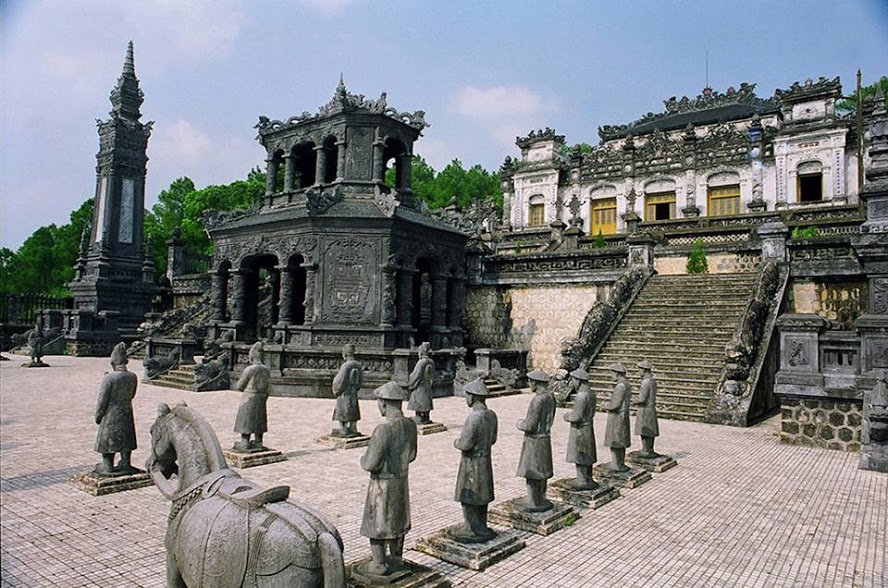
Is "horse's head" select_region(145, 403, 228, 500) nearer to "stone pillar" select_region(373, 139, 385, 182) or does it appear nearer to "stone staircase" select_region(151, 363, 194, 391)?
"stone staircase" select_region(151, 363, 194, 391)

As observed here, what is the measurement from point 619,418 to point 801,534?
263 centimetres

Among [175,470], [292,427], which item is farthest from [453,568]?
[292,427]

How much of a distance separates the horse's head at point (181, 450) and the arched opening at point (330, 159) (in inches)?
657

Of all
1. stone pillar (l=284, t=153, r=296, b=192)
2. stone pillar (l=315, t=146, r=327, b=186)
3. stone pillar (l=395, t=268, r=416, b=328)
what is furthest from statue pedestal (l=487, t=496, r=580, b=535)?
stone pillar (l=284, t=153, r=296, b=192)

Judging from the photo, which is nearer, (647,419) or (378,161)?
(647,419)

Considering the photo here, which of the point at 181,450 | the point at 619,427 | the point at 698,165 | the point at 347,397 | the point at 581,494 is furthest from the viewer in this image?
the point at 698,165

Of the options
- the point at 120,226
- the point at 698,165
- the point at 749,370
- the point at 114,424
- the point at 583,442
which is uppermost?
the point at 698,165

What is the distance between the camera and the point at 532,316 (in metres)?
21.8

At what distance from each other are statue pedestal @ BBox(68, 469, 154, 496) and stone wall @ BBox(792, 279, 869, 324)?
16.0m

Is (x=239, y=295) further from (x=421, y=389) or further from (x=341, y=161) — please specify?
(x=421, y=389)

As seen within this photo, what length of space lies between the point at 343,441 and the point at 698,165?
30.3m

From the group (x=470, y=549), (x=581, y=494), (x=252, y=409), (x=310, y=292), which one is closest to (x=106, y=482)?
(x=252, y=409)

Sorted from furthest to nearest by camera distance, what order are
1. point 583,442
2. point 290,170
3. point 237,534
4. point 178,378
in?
point 290,170 < point 178,378 < point 583,442 < point 237,534

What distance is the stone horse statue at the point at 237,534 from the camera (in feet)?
9.64
